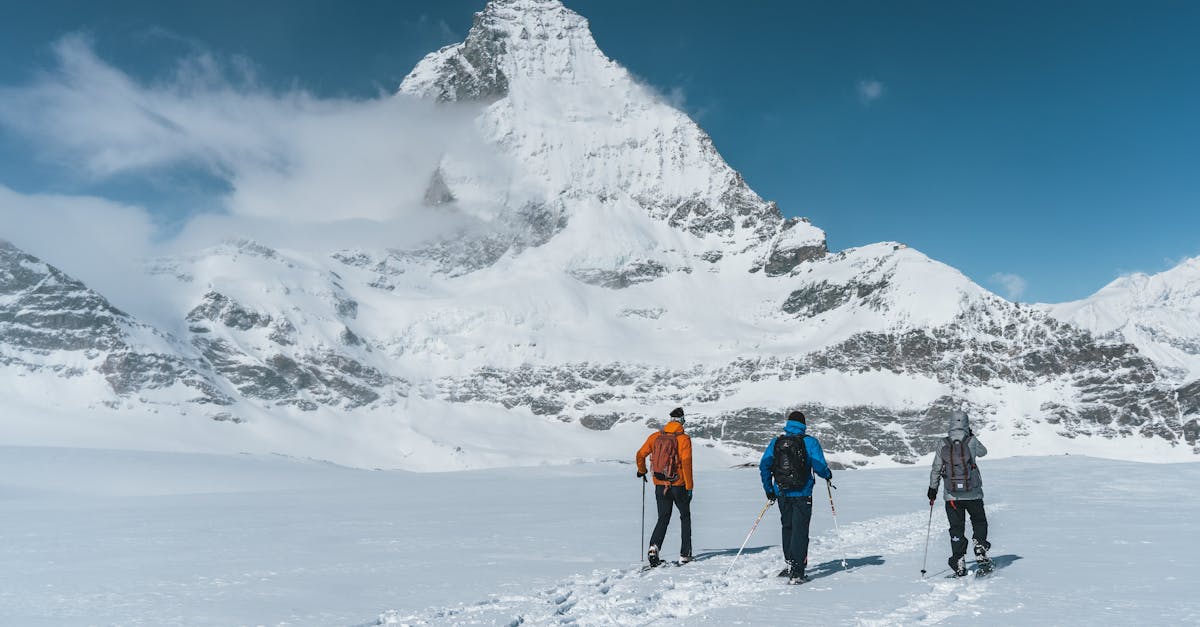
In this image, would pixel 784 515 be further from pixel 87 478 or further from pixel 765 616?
pixel 87 478

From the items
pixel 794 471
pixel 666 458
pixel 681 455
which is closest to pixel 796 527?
pixel 794 471

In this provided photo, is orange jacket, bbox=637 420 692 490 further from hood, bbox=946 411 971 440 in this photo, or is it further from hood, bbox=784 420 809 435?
hood, bbox=946 411 971 440

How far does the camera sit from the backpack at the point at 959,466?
11.2 metres

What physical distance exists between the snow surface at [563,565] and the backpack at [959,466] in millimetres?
1178

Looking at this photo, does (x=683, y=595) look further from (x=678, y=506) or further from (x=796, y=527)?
(x=678, y=506)

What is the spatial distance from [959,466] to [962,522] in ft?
2.39

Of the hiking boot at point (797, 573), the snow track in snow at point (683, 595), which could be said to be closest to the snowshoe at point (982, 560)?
the snow track in snow at point (683, 595)

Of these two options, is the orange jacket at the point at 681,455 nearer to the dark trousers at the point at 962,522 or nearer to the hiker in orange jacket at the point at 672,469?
the hiker in orange jacket at the point at 672,469

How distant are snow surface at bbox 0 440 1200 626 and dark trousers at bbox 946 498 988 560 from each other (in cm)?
54

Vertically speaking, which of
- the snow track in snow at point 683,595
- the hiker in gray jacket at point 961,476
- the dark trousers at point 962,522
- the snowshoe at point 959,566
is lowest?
the snow track in snow at point 683,595

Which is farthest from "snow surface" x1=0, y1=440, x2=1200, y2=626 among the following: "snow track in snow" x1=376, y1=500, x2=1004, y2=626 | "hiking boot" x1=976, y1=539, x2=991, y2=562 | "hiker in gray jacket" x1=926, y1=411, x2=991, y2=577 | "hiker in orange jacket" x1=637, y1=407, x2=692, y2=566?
"hiker in orange jacket" x1=637, y1=407, x2=692, y2=566

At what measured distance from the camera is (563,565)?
11.8 m

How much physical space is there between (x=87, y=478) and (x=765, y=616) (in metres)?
45.8

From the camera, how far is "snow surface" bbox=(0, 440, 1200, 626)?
28.0ft
